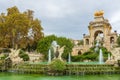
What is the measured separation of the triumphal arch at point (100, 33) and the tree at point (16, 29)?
1647 centimetres

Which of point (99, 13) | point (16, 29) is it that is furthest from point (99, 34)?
point (16, 29)

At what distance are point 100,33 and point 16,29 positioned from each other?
25.5m

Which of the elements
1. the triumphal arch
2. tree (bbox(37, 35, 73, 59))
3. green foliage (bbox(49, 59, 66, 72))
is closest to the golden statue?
the triumphal arch

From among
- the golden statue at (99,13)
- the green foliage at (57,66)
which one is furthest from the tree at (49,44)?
the green foliage at (57,66)

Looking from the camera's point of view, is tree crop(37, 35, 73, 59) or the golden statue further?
the golden statue

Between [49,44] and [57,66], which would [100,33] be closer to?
[49,44]

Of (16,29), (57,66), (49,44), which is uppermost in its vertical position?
(16,29)

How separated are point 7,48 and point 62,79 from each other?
124 feet

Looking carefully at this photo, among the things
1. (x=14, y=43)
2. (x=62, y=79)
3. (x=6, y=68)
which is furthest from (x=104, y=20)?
(x=62, y=79)

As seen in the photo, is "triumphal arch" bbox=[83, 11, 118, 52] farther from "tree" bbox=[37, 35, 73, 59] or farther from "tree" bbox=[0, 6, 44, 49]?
"tree" bbox=[0, 6, 44, 49]

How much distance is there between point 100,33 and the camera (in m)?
71.4

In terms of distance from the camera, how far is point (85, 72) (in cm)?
2589

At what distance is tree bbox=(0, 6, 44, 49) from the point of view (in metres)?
53.4

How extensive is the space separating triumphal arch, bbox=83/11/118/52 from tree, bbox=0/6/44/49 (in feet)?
54.0
